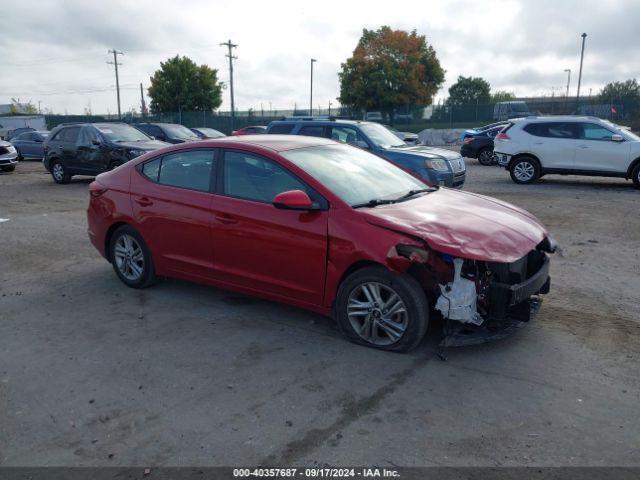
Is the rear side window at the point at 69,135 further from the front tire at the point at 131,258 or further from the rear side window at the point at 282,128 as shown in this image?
the front tire at the point at 131,258

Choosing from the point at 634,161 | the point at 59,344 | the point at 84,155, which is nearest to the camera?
the point at 59,344

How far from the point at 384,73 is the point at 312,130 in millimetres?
38880

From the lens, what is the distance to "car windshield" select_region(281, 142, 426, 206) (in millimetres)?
4680

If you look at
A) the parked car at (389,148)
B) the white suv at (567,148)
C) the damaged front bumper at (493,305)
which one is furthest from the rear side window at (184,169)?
the white suv at (567,148)

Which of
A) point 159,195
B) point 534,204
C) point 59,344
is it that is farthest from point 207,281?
point 534,204

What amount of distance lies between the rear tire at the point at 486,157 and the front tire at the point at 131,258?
1654 cm

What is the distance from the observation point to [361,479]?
112 inches

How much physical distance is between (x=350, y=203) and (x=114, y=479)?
2.58 meters

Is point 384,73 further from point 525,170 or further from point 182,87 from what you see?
point 525,170

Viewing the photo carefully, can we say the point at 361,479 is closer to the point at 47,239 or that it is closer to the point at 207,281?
the point at 207,281

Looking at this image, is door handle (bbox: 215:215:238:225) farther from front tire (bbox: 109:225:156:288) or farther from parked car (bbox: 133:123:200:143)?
parked car (bbox: 133:123:200:143)

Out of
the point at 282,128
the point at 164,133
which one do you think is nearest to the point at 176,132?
the point at 164,133

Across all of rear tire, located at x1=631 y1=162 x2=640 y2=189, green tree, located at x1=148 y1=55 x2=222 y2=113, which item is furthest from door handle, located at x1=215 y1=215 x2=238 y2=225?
green tree, located at x1=148 y1=55 x2=222 y2=113

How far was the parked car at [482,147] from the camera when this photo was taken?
65.4 feet
